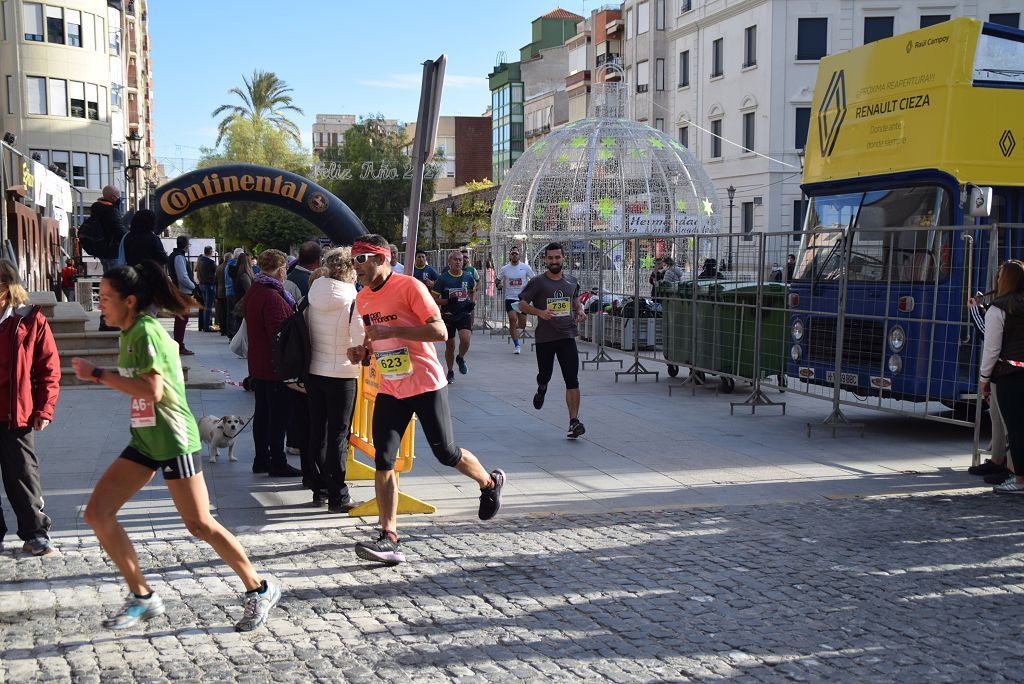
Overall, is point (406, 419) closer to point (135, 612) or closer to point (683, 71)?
point (135, 612)

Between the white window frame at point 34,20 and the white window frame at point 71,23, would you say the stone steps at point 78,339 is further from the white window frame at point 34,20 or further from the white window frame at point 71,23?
the white window frame at point 71,23

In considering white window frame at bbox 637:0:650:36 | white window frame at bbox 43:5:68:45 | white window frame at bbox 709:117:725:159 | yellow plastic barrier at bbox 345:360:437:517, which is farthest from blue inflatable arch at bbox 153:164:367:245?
white window frame at bbox 637:0:650:36

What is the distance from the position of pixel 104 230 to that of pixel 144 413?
37.1 feet

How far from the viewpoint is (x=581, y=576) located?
19.3 ft

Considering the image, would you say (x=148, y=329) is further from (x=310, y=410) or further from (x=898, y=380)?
(x=898, y=380)

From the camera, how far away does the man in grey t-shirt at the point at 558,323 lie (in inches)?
403

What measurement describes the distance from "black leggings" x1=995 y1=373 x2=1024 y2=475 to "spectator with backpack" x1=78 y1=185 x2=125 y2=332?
11.7m

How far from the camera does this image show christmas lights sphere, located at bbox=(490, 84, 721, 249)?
101 feet

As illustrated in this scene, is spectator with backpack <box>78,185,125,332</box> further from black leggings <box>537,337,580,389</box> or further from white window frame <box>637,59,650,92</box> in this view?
white window frame <box>637,59,650,92</box>

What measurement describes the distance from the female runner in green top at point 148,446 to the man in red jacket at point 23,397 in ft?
5.05

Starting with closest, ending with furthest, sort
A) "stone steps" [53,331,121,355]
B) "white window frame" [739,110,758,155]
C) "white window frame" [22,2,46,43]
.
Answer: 1. "stone steps" [53,331,121,355]
2. "white window frame" [739,110,758,155]
3. "white window frame" [22,2,46,43]

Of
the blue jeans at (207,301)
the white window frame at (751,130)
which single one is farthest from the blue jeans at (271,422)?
the white window frame at (751,130)

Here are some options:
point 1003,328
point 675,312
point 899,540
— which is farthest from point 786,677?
point 675,312

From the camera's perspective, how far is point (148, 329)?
190 inches
